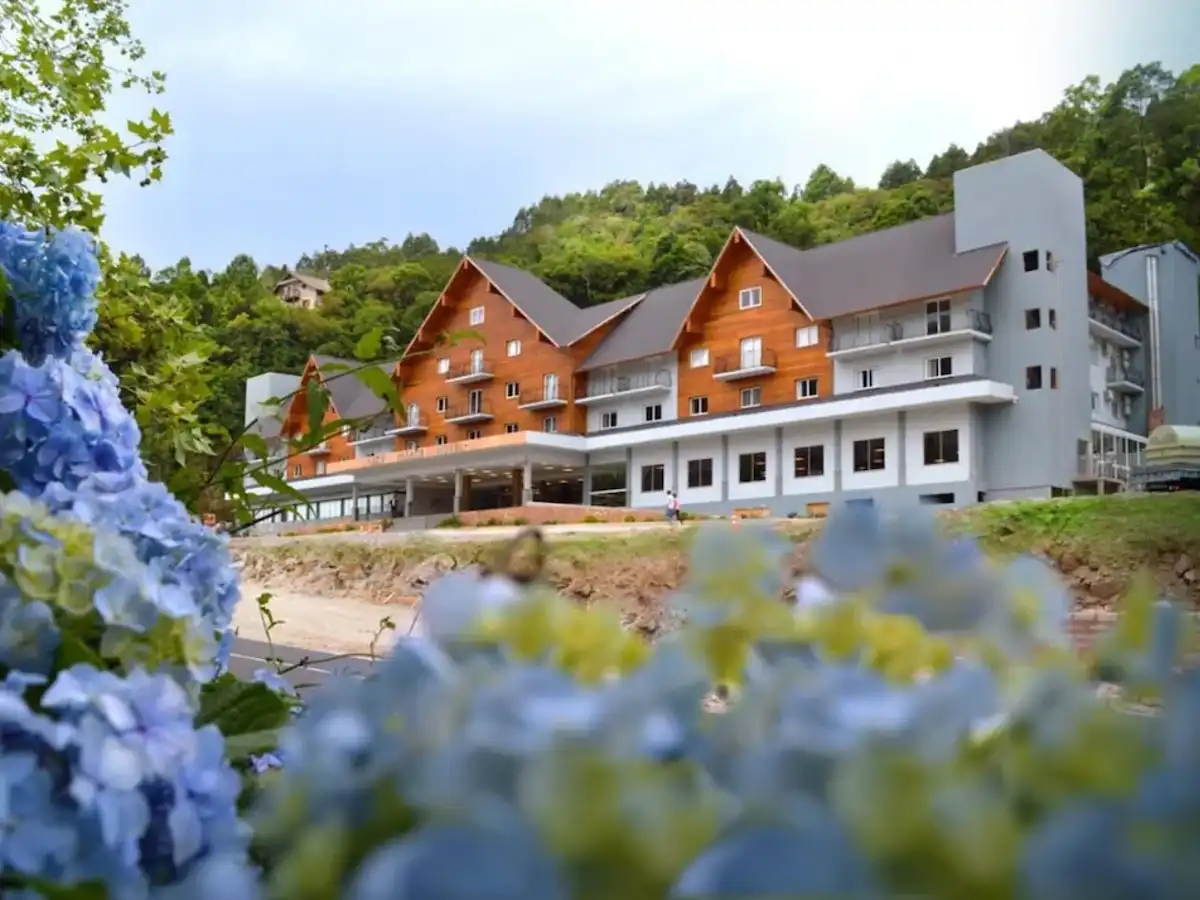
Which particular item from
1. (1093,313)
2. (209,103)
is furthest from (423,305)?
(209,103)

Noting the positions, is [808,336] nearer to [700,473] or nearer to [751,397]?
[751,397]

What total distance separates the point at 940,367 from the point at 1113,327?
236 cm

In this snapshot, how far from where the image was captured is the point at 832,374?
909 cm

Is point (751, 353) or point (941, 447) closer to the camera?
point (941, 447)

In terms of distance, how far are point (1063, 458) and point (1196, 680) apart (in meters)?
8.98

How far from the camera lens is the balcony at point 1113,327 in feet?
30.7

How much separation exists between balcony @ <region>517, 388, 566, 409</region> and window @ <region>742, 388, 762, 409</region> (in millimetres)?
1991

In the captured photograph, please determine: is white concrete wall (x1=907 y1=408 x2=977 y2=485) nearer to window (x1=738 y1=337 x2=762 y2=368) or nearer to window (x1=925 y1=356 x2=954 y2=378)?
window (x1=925 y1=356 x2=954 y2=378)

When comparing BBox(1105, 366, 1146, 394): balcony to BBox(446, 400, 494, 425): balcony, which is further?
BBox(446, 400, 494, 425): balcony

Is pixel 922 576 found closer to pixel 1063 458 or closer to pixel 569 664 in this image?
pixel 569 664

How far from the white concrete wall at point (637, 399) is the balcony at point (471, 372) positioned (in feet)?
4.36

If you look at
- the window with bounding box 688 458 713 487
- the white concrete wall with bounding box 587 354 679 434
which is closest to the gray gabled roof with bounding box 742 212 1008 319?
the white concrete wall with bounding box 587 354 679 434

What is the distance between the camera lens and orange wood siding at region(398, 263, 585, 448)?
35.6ft

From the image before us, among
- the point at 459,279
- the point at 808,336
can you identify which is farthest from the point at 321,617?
the point at 459,279
